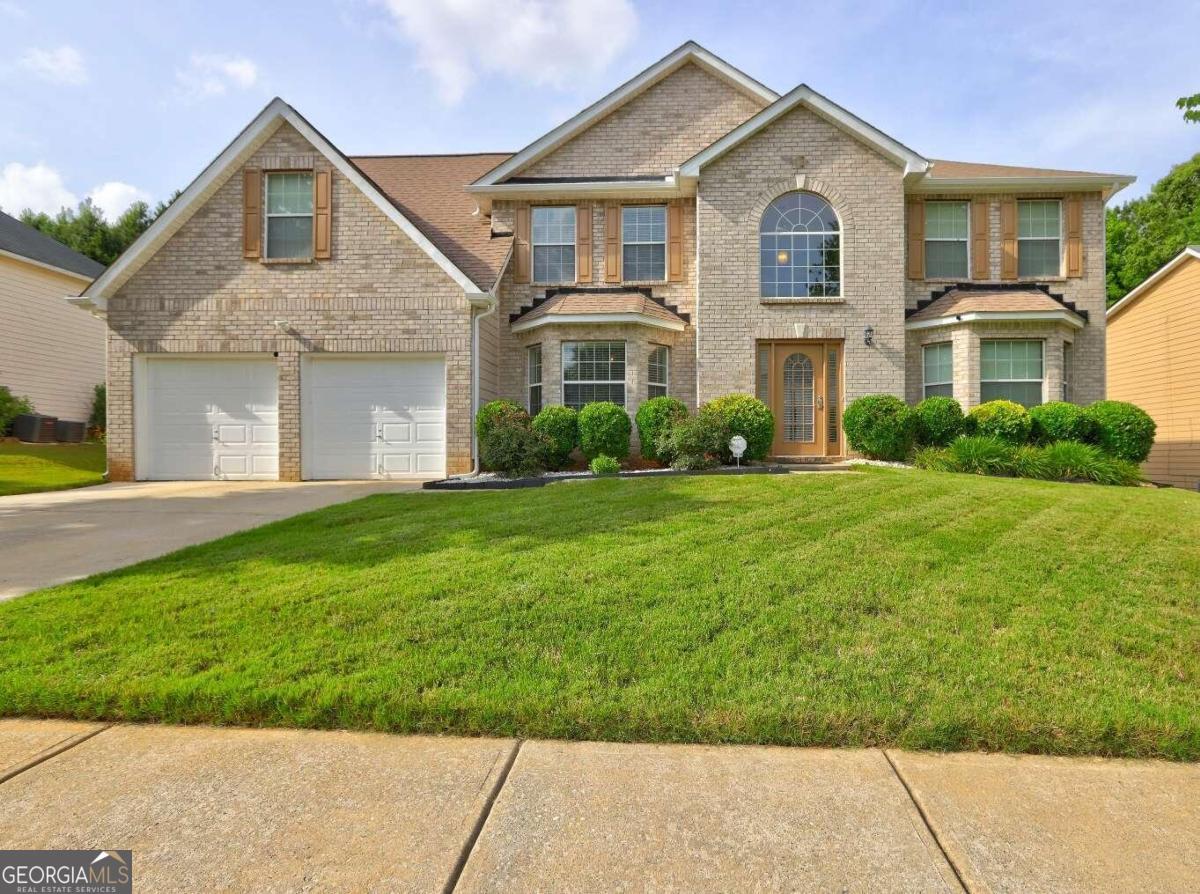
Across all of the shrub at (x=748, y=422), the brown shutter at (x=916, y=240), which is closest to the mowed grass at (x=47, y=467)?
the shrub at (x=748, y=422)

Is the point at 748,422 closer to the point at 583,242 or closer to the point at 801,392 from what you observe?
the point at 801,392

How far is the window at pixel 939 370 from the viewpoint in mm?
13008

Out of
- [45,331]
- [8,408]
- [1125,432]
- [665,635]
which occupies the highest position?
[45,331]

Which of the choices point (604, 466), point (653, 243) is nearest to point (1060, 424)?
point (604, 466)

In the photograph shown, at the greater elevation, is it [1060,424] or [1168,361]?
[1168,361]

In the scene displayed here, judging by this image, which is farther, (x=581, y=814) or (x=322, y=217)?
(x=322, y=217)

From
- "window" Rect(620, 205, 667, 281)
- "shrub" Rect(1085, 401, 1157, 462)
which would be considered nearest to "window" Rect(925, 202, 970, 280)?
"shrub" Rect(1085, 401, 1157, 462)

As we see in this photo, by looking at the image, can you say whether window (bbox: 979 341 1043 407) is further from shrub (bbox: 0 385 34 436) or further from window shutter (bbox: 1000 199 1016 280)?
shrub (bbox: 0 385 34 436)

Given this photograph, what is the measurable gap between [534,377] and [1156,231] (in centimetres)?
3207

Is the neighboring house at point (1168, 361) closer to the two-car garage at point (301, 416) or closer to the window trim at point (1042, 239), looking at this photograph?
the window trim at point (1042, 239)

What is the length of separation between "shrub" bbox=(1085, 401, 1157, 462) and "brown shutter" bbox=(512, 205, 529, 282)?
11483 millimetres

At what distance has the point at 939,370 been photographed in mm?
13195

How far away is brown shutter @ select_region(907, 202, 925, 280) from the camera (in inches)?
530

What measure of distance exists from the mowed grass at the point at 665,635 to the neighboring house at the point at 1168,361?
12577mm
